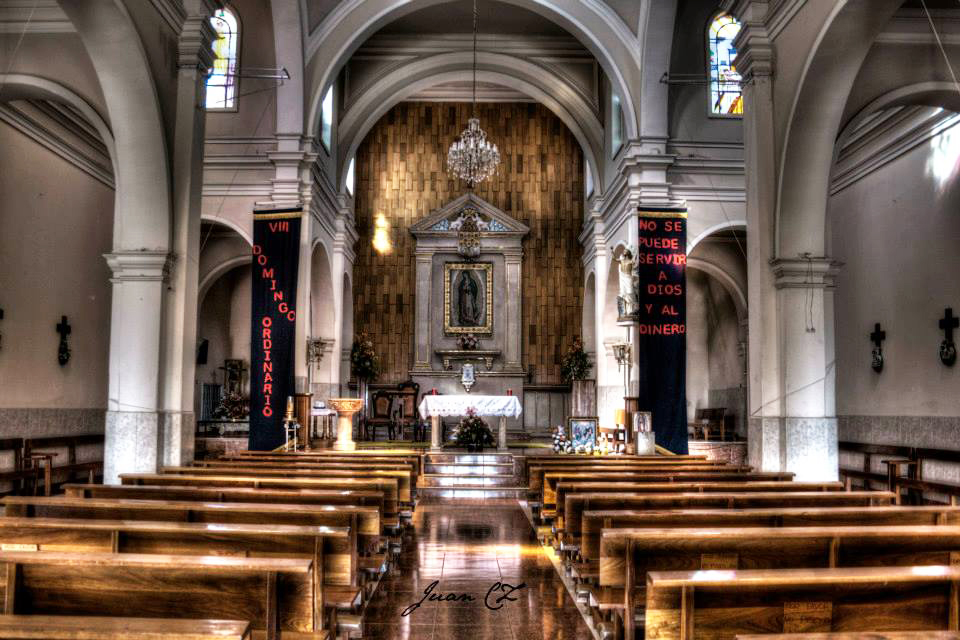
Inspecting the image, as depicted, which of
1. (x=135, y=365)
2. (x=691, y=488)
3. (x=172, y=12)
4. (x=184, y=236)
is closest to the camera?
(x=691, y=488)

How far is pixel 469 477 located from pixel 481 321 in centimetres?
755

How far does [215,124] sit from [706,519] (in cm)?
1239

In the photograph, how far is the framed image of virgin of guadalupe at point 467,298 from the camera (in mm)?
19031

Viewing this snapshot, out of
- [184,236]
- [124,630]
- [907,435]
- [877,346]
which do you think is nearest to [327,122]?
[184,236]

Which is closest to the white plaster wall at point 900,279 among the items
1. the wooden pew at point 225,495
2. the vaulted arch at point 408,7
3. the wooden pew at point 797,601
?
the vaulted arch at point 408,7

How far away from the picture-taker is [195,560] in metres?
2.68

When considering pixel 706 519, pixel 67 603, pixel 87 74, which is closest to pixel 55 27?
pixel 87 74

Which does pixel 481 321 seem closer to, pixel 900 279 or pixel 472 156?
pixel 472 156

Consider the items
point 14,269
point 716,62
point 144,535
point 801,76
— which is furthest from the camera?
point 716,62

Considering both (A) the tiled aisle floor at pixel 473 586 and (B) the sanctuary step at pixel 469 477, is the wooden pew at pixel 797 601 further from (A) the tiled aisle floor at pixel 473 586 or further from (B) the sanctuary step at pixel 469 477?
(B) the sanctuary step at pixel 469 477

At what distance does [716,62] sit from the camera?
14109 millimetres

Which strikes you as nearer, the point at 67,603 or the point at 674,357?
the point at 67,603

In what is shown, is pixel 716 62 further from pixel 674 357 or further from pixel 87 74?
pixel 87 74

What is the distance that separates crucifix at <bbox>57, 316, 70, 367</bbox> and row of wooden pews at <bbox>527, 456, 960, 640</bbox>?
8.13 meters
